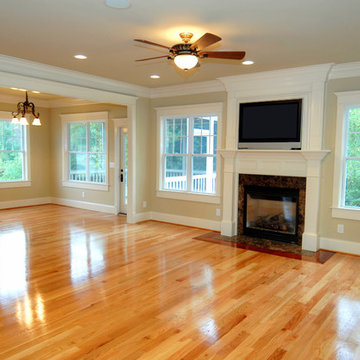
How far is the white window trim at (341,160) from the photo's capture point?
499 centimetres

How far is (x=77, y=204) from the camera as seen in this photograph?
→ 8.82 m

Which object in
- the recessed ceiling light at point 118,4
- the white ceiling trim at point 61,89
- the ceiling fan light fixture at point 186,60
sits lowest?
the ceiling fan light fixture at point 186,60

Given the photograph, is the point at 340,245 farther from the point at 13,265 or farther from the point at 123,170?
the point at 123,170

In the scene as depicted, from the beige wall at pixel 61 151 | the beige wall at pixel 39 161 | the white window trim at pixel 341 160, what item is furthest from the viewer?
the beige wall at pixel 39 161

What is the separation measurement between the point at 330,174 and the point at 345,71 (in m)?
1.53

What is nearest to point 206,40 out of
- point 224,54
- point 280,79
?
point 224,54

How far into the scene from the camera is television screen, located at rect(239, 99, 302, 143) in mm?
5406

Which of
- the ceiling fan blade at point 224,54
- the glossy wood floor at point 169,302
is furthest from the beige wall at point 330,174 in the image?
the ceiling fan blade at point 224,54

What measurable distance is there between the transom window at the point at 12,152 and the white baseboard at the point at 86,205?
106 cm

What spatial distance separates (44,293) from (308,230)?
389cm

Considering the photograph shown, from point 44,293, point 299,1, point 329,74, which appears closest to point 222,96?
point 329,74

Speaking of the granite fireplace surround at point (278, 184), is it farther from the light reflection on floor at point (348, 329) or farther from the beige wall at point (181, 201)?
the light reflection on floor at point (348, 329)

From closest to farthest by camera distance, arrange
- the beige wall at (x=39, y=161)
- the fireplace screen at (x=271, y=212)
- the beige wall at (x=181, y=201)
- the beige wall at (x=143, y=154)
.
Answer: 1. the fireplace screen at (x=271, y=212)
2. the beige wall at (x=181, y=201)
3. the beige wall at (x=143, y=154)
4. the beige wall at (x=39, y=161)

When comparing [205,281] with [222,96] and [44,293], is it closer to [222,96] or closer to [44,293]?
[44,293]
